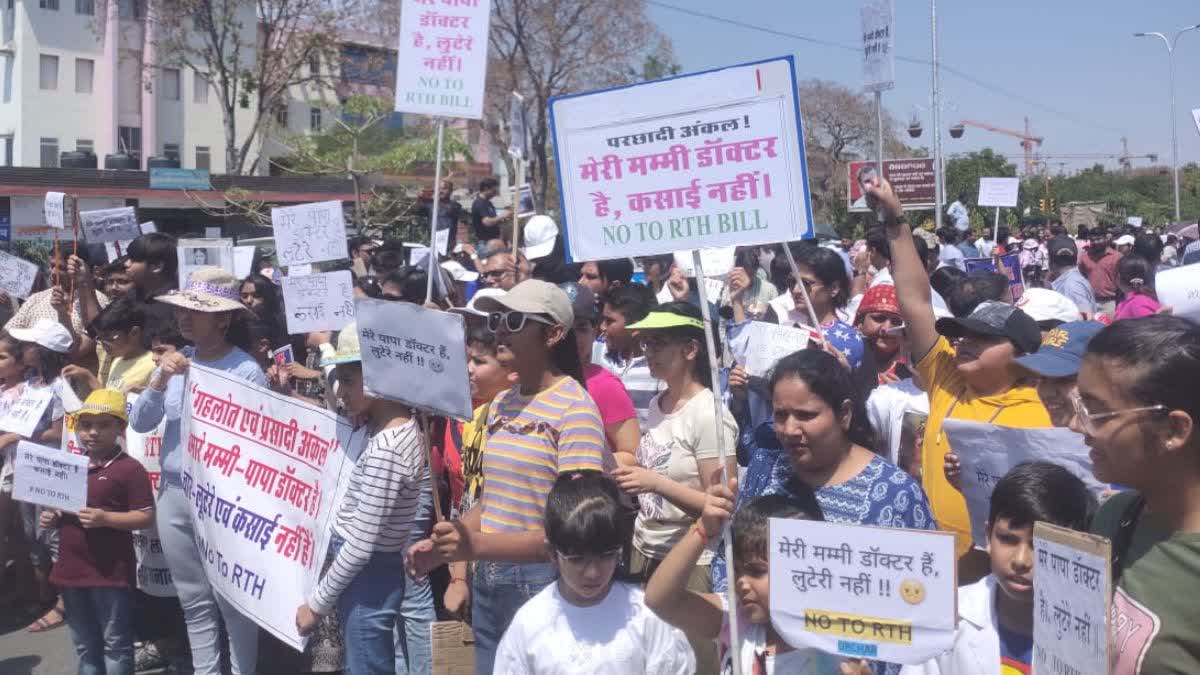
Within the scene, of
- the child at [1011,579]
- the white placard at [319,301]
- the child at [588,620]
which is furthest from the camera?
the white placard at [319,301]

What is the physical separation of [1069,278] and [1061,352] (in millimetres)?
7023

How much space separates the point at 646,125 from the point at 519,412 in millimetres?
1018

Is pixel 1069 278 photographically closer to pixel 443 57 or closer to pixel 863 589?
pixel 443 57

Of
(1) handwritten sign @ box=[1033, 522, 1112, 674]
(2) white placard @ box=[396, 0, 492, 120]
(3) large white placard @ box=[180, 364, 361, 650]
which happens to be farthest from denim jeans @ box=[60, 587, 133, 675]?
(1) handwritten sign @ box=[1033, 522, 1112, 674]

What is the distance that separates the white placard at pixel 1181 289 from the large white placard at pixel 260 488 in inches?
115

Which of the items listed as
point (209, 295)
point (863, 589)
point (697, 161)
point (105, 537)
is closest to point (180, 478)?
point (105, 537)

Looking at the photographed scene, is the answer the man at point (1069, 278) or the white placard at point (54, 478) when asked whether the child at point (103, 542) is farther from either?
the man at point (1069, 278)

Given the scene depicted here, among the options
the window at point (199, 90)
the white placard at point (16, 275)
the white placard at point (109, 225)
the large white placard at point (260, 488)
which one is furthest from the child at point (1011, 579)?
the window at point (199, 90)

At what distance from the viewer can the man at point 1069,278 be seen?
33.0ft

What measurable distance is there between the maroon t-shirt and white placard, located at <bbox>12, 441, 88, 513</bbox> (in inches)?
3.3

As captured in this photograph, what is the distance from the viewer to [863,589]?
8.48 feet

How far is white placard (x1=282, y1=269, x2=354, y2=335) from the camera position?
7.52 m

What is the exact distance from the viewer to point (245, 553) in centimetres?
492

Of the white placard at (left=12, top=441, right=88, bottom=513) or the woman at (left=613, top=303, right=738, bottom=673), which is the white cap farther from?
the woman at (left=613, top=303, right=738, bottom=673)
